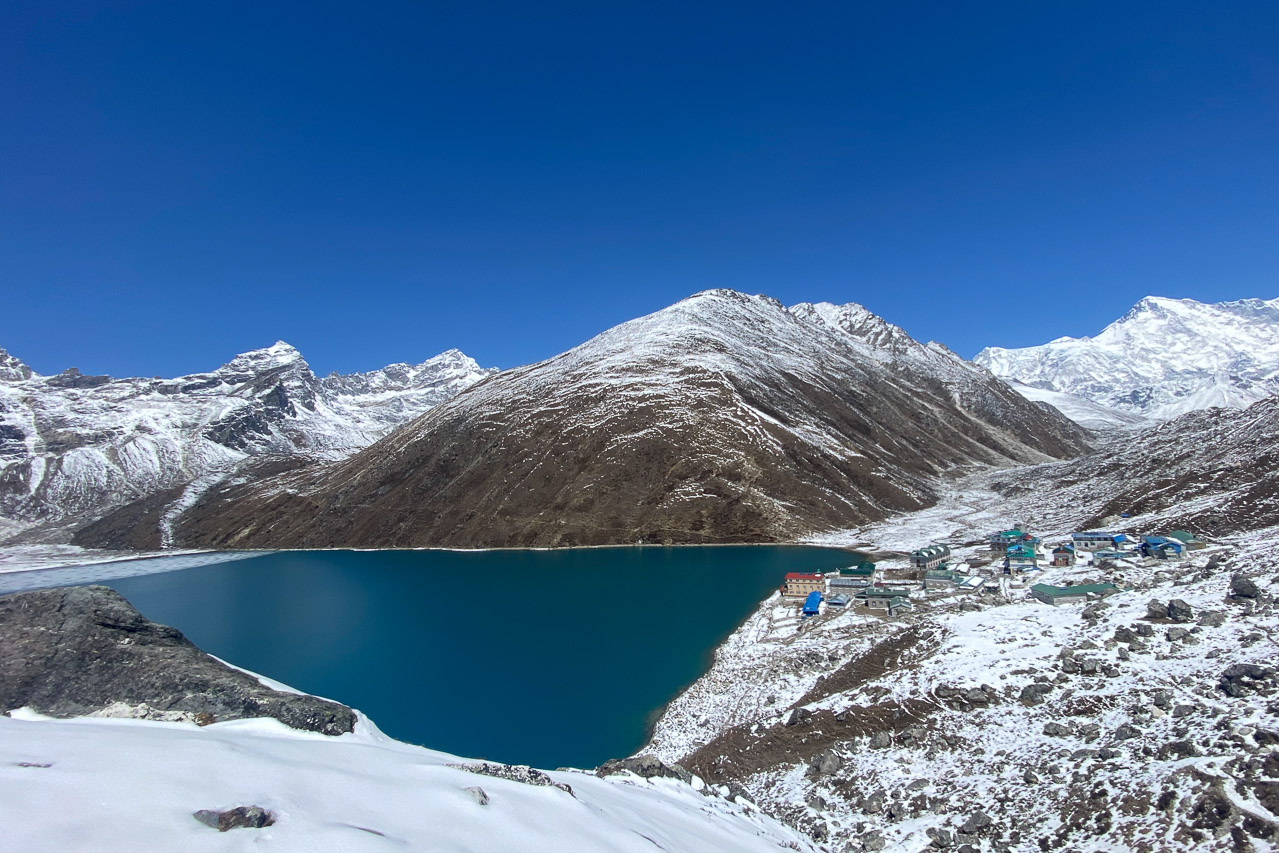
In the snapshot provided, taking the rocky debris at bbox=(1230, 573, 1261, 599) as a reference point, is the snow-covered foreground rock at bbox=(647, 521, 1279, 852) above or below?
below

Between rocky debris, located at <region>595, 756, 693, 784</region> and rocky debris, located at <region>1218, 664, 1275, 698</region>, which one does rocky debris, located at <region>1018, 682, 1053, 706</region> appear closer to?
rocky debris, located at <region>1218, 664, 1275, 698</region>

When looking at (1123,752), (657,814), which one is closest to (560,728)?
(657,814)

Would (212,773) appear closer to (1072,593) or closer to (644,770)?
(644,770)

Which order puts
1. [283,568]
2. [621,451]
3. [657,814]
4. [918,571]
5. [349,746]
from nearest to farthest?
[349,746] → [657,814] → [918,571] → [283,568] → [621,451]

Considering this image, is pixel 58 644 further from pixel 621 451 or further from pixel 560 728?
pixel 621 451

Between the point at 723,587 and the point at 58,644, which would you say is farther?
the point at 723,587

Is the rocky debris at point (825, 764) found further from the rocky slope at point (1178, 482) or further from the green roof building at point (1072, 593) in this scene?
the rocky slope at point (1178, 482)

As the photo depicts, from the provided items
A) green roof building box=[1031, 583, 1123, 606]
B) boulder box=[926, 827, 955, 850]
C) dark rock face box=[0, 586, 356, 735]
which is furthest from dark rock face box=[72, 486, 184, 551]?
green roof building box=[1031, 583, 1123, 606]
